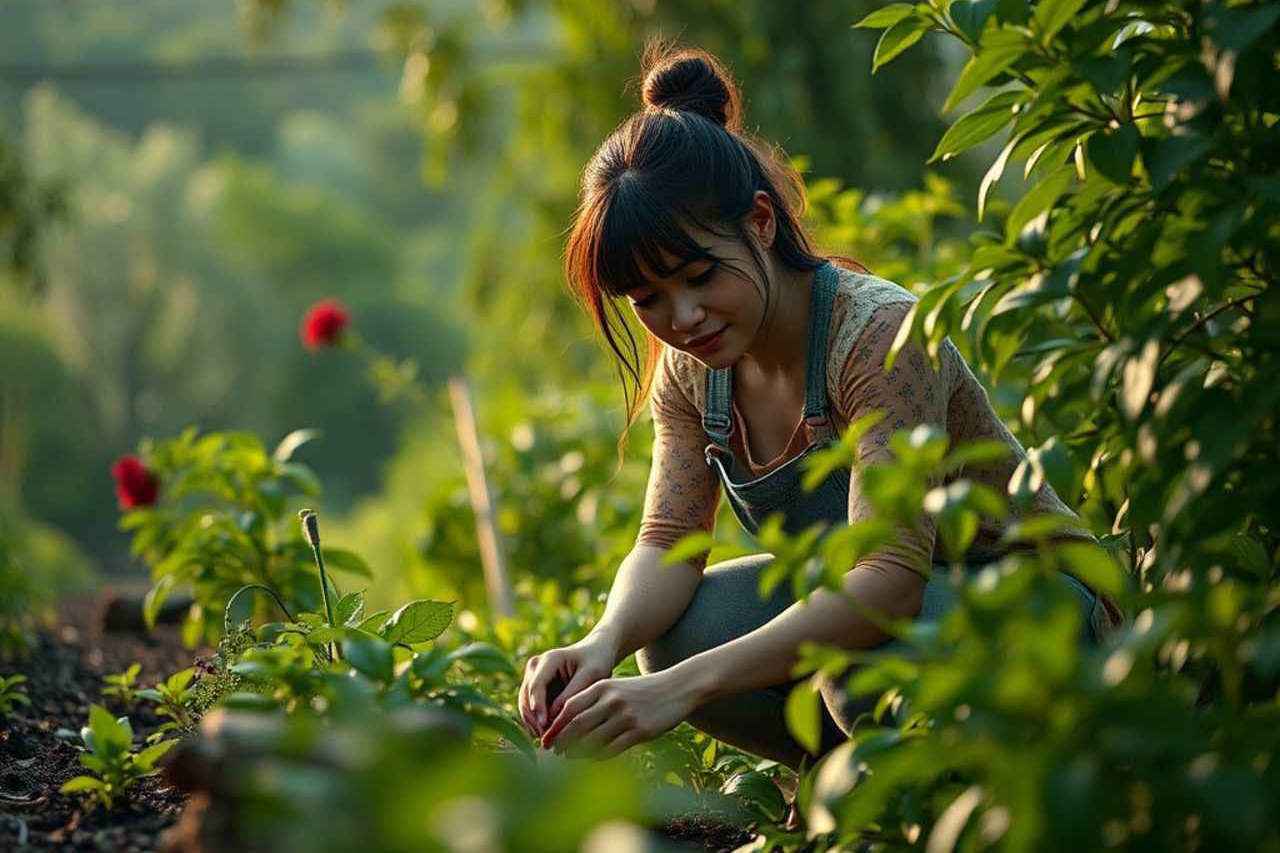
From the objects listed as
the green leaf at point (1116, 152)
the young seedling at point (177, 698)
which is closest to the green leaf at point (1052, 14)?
the green leaf at point (1116, 152)

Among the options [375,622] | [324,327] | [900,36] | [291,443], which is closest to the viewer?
[900,36]

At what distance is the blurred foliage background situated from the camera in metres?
4.52

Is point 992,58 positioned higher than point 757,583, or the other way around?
point 992,58

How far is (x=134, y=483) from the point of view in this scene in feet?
10.6

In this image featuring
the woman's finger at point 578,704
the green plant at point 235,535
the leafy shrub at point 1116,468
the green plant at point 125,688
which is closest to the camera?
the leafy shrub at point 1116,468

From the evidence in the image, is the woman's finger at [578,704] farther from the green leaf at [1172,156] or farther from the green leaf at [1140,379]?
the green leaf at [1172,156]

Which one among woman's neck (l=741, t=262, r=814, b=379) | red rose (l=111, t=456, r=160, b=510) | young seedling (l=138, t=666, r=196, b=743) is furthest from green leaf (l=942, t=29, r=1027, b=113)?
red rose (l=111, t=456, r=160, b=510)

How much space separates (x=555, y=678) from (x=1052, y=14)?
38.5 inches

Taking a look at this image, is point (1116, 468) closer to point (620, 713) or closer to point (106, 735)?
point (620, 713)

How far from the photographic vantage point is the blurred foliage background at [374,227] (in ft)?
14.8

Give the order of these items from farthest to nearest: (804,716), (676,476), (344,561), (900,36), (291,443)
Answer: (291,443) < (344,561) < (676,476) < (900,36) < (804,716)

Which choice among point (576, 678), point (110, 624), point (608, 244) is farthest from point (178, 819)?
point (110, 624)

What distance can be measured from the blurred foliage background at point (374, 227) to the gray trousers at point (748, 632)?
1.70 ft

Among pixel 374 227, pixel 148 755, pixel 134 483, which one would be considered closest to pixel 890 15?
pixel 148 755
